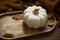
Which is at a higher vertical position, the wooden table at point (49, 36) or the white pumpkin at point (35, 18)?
the white pumpkin at point (35, 18)

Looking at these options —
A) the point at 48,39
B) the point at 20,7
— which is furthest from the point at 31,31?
the point at 20,7

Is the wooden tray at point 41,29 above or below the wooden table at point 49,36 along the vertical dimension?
above

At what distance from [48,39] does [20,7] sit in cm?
24

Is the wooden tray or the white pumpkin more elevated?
the white pumpkin

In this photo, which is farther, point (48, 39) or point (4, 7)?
point (4, 7)

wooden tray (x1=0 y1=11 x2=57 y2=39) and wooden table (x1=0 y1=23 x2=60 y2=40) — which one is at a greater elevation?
wooden tray (x1=0 y1=11 x2=57 y2=39)

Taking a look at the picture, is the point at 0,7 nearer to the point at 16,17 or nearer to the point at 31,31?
the point at 16,17

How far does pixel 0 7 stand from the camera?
0.79 m

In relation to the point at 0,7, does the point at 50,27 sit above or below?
below

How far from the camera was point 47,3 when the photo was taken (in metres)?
0.79

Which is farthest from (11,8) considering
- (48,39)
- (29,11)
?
(48,39)

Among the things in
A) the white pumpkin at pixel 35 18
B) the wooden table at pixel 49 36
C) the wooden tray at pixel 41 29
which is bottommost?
the wooden table at pixel 49 36

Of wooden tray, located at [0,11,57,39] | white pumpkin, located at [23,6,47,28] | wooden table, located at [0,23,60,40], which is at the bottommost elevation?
wooden table, located at [0,23,60,40]

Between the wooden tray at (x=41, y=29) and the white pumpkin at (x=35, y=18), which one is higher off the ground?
the white pumpkin at (x=35, y=18)
